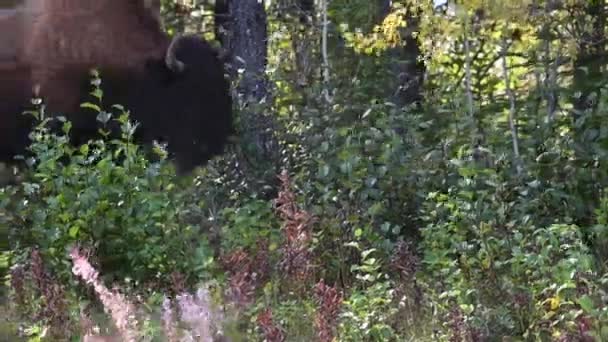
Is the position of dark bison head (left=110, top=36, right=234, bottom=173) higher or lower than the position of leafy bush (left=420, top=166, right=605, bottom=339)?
lower

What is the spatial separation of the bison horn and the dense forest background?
0.44 m

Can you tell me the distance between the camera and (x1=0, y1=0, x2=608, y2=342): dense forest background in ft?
15.5

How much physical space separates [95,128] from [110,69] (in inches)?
15.9

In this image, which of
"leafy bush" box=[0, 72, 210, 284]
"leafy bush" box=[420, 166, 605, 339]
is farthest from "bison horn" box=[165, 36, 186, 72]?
"leafy bush" box=[420, 166, 605, 339]

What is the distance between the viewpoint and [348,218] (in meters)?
6.21

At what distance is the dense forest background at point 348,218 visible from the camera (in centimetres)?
473

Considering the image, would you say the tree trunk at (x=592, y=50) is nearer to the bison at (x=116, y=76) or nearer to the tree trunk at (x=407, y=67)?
the tree trunk at (x=407, y=67)

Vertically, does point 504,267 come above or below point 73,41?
below

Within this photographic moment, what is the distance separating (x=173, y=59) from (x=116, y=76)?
19.6 inches

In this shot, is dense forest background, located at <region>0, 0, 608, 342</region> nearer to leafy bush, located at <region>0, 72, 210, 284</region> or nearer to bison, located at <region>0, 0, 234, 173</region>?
leafy bush, located at <region>0, 72, 210, 284</region>

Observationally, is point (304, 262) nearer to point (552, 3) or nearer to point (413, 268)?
point (413, 268)

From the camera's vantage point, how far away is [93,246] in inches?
222

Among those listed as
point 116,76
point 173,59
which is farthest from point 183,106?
point 116,76

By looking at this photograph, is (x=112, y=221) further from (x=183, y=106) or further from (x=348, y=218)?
(x=183, y=106)
